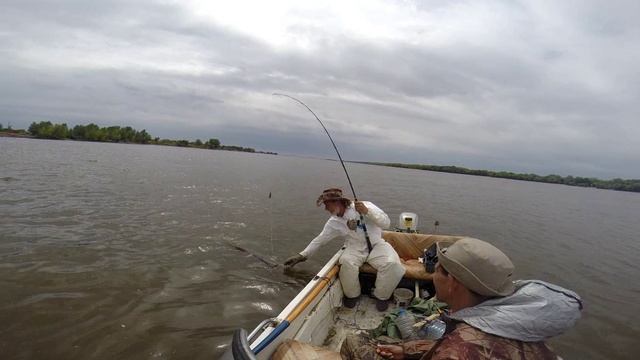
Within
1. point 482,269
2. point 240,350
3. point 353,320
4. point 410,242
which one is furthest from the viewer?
point 410,242

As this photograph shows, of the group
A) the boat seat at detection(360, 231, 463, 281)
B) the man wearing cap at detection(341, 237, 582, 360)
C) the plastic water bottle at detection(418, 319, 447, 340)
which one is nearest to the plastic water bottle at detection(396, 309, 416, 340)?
the plastic water bottle at detection(418, 319, 447, 340)

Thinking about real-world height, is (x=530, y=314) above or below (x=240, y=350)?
above

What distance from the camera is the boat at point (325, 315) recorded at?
10.3ft

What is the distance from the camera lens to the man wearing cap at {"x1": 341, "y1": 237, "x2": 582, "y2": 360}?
1776mm

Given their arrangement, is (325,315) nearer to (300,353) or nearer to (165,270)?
(300,353)

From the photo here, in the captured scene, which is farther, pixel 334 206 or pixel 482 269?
pixel 334 206

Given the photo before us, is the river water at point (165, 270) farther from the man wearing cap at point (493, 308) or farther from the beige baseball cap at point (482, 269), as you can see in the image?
the beige baseball cap at point (482, 269)

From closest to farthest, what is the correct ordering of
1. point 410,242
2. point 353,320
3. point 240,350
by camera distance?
point 240,350
point 353,320
point 410,242

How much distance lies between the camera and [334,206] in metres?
6.09

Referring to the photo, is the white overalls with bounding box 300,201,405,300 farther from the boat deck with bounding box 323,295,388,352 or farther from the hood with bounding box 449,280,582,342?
the hood with bounding box 449,280,582,342

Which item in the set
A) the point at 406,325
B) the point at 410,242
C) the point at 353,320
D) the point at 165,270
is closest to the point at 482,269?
the point at 406,325

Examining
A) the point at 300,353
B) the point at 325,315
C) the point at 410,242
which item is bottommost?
the point at 325,315

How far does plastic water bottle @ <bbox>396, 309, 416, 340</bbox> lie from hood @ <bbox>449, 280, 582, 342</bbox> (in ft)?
7.91

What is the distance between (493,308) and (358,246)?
425 centimetres
